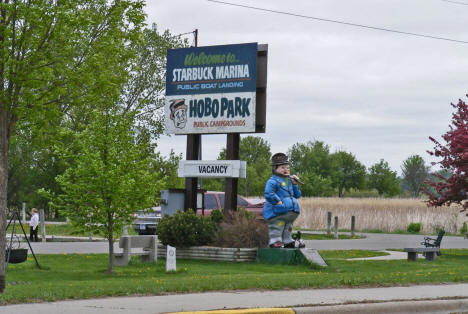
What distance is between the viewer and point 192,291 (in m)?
11.8

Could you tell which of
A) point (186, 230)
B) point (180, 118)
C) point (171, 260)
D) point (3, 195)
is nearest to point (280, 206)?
point (186, 230)

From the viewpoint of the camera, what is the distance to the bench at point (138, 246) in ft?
62.5

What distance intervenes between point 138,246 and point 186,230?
150cm

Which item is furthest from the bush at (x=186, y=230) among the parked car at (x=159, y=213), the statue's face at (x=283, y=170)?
the parked car at (x=159, y=213)

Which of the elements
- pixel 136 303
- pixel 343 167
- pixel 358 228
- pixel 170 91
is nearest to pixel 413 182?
pixel 343 167

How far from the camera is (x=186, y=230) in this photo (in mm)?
20375

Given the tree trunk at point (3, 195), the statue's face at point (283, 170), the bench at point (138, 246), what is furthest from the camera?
the statue's face at point (283, 170)

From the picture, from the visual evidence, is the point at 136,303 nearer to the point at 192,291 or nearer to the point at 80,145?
the point at 192,291

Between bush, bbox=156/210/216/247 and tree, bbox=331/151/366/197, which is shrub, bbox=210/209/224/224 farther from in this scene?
tree, bbox=331/151/366/197

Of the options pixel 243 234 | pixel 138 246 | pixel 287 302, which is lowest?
pixel 287 302

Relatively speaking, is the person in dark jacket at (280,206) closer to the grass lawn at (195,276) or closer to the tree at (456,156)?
the grass lawn at (195,276)

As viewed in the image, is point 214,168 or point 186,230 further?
point 214,168

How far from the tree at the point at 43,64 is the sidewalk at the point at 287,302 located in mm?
1910

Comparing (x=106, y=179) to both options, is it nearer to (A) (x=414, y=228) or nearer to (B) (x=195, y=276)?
(B) (x=195, y=276)
